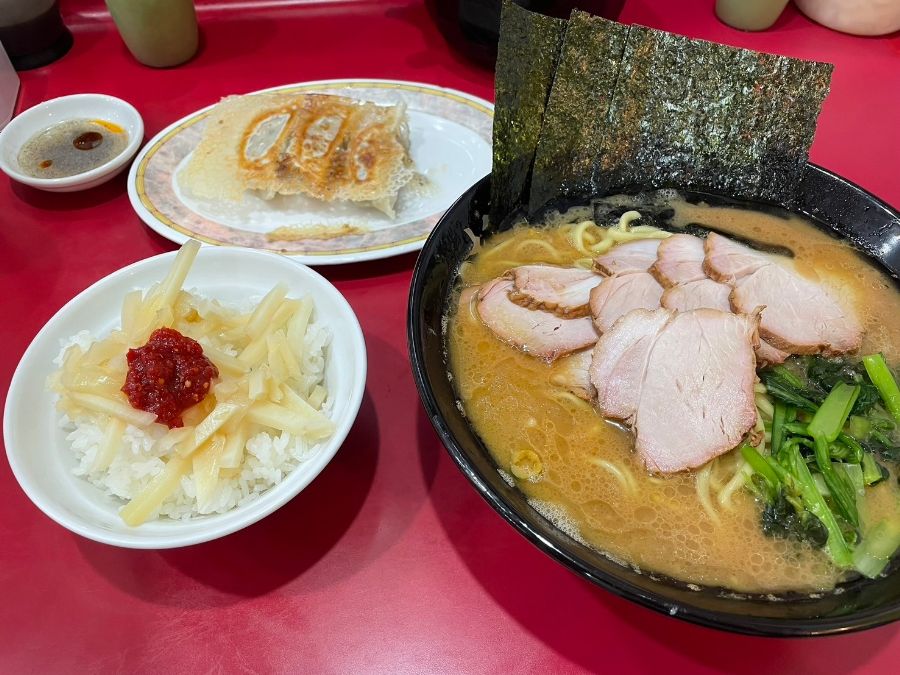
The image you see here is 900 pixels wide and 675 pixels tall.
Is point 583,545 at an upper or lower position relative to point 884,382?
lower

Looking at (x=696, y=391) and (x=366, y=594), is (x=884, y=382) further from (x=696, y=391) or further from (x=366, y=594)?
(x=366, y=594)

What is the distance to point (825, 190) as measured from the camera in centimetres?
172

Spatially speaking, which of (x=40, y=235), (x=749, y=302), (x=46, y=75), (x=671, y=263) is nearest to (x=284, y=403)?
(x=671, y=263)

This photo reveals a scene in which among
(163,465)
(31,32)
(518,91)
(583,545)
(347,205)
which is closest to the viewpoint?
(583,545)

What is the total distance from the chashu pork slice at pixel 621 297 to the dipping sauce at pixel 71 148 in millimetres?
1986

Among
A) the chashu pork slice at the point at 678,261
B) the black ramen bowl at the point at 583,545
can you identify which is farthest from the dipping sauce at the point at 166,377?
the chashu pork slice at the point at 678,261

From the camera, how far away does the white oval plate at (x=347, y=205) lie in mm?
2012

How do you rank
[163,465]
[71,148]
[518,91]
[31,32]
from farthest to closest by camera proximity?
[31,32], [71,148], [518,91], [163,465]

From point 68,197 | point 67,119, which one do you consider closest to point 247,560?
point 68,197

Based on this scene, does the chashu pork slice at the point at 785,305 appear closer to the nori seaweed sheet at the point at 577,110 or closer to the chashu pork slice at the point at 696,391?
the chashu pork slice at the point at 696,391

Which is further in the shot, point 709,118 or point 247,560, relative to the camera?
point 709,118

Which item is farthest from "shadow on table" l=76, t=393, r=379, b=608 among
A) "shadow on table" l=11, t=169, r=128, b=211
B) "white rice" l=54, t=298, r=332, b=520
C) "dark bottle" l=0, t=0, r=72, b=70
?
"dark bottle" l=0, t=0, r=72, b=70

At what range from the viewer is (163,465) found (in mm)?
1289

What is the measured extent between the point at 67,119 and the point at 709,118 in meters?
2.50
